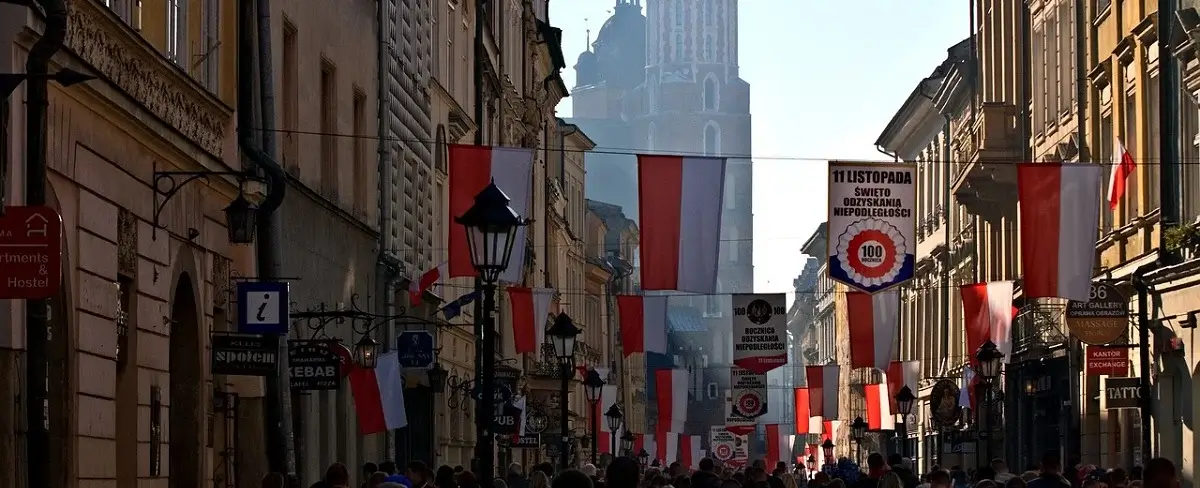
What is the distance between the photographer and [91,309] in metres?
16.3

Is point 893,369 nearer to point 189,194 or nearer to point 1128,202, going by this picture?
point 1128,202

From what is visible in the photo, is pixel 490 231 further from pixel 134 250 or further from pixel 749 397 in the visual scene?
pixel 749 397

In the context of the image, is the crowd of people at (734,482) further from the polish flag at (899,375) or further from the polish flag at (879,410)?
the polish flag at (879,410)

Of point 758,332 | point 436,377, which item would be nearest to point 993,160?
point 758,332

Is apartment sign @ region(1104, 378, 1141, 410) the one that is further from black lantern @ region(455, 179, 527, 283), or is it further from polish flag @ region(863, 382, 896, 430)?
polish flag @ region(863, 382, 896, 430)

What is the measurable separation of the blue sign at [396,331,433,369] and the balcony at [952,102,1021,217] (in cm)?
1821

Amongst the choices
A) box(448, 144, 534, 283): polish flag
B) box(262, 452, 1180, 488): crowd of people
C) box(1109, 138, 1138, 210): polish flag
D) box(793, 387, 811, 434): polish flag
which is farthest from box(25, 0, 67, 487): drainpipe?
box(793, 387, 811, 434): polish flag

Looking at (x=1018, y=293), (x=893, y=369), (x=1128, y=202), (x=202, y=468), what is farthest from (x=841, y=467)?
(x=202, y=468)

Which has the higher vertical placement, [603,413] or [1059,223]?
[1059,223]

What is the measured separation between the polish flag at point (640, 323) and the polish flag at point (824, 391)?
13971 mm

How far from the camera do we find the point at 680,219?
25391 mm

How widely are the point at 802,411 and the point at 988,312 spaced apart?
31345 mm

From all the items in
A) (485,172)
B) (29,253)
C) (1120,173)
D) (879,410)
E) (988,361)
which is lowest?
(879,410)

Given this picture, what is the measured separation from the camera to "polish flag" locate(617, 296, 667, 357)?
134ft
